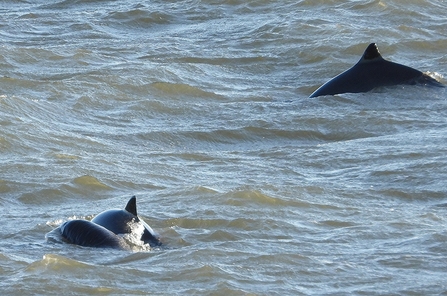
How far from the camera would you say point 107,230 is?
9.40 meters

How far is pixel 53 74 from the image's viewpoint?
17.7 meters

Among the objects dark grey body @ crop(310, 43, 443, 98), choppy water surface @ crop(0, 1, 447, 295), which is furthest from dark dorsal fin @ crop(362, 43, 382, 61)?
choppy water surface @ crop(0, 1, 447, 295)

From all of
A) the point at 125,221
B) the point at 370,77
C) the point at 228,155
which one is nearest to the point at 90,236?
the point at 125,221

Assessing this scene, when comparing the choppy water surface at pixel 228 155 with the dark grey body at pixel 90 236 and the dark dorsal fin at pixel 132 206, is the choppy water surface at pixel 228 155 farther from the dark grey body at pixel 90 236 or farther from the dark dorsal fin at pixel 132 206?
the dark dorsal fin at pixel 132 206

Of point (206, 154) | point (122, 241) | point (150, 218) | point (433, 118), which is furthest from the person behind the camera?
point (433, 118)

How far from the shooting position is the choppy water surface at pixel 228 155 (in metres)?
8.72

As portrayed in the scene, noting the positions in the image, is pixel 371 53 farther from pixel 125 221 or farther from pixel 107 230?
pixel 107 230

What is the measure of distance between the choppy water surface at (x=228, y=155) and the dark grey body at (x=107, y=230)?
14 cm

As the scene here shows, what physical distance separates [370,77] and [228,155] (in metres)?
3.41

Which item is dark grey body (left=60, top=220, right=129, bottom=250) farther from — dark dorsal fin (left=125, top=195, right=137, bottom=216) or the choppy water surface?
dark dorsal fin (left=125, top=195, right=137, bottom=216)

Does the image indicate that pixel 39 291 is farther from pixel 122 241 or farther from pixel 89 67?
pixel 89 67

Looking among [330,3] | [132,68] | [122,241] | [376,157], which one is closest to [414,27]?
[330,3]

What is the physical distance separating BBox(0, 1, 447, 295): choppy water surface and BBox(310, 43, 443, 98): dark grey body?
0.21m

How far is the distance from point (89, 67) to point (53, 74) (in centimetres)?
77
